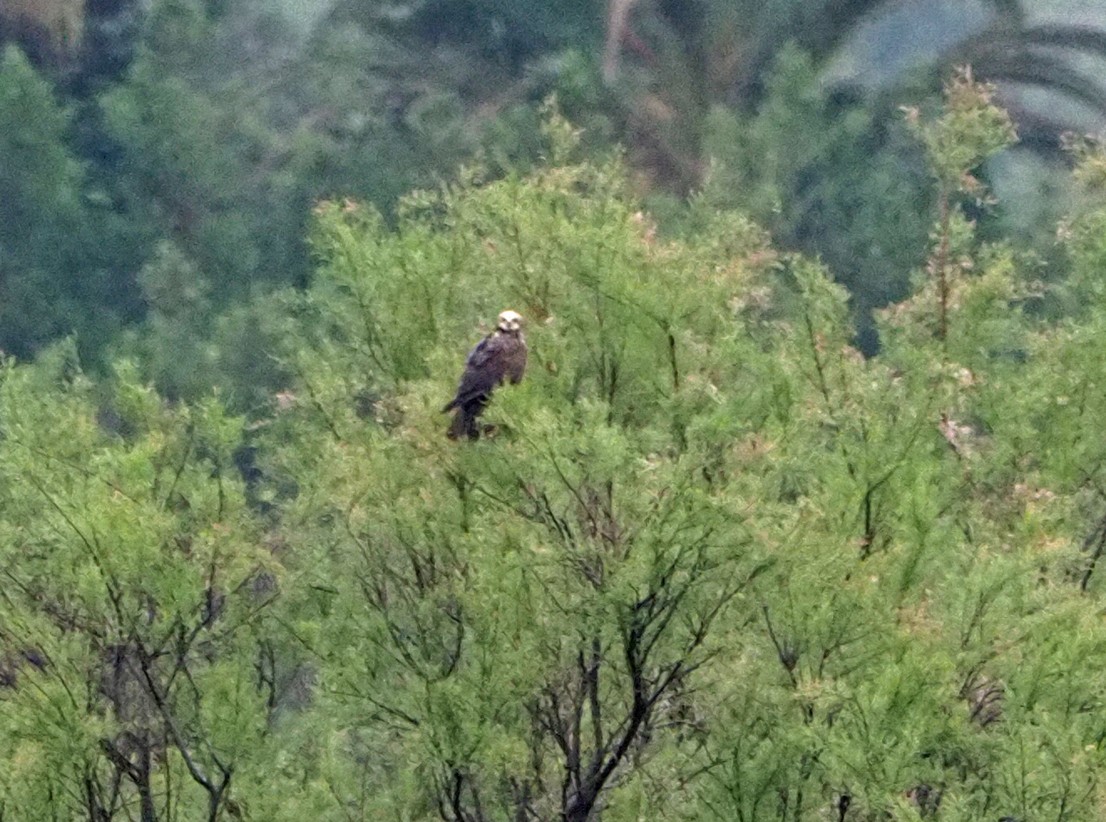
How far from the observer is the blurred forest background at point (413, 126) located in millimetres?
21969

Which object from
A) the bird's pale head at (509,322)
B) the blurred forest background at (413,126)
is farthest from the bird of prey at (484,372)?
the blurred forest background at (413,126)

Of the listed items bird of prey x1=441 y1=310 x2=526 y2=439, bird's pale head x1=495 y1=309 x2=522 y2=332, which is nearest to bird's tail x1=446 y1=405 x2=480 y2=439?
bird of prey x1=441 y1=310 x2=526 y2=439

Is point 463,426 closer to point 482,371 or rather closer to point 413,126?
point 482,371

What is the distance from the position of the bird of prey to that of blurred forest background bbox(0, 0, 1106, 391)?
9333mm

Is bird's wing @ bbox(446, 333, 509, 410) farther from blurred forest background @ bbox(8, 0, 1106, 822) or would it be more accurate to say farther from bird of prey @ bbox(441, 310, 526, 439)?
blurred forest background @ bbox(8, 0, 1106, 822)

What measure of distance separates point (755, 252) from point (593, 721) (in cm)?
308

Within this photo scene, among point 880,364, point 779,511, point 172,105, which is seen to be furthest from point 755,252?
point 172,105

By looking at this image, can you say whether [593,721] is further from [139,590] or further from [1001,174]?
[1001,174]

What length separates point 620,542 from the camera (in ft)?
29.6

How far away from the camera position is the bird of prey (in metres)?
9.32

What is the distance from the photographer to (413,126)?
24.1 meters

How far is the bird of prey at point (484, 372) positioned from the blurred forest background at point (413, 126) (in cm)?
933

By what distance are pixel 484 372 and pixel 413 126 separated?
15.0 meters

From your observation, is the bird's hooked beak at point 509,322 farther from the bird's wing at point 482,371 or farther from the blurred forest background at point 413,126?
the blurred forest background at point 413,126
